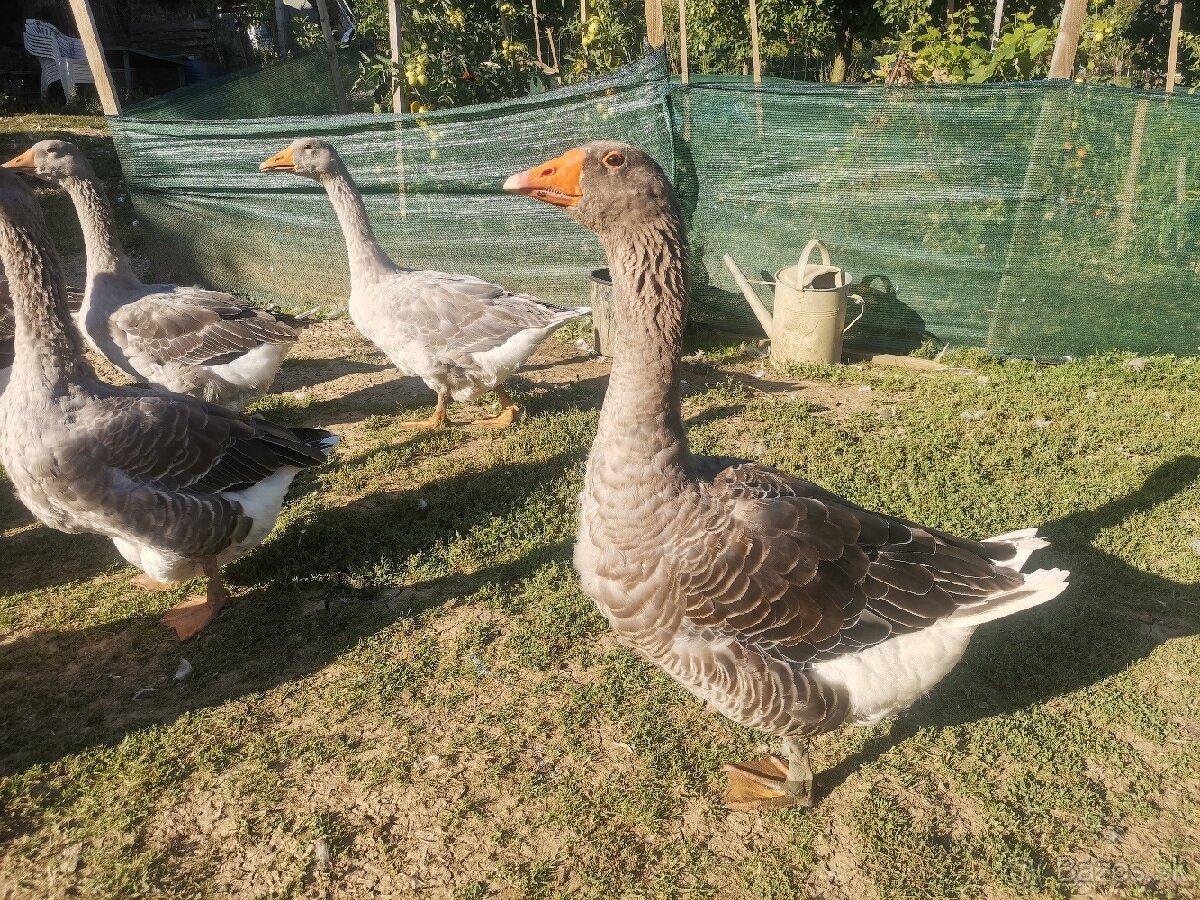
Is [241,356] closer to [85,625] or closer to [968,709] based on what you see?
[85,625]

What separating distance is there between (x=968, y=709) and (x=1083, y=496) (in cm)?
243

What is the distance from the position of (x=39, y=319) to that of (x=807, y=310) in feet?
20.5

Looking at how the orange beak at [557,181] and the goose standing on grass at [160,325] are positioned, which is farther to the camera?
the goose standing on grass at [160,325]

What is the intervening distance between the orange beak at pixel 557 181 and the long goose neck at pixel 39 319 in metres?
3.03

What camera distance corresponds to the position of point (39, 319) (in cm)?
429

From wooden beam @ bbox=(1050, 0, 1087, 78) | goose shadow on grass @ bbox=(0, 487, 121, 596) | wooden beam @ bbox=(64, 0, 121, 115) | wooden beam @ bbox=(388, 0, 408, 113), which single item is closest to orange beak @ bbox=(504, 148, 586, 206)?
goose shadow on grass @ bbox=(0, 487, 121, 596)

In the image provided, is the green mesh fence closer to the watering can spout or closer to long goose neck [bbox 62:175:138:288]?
the watering can spout

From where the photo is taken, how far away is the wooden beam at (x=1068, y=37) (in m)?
6.88

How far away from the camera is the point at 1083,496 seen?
5.49 metres

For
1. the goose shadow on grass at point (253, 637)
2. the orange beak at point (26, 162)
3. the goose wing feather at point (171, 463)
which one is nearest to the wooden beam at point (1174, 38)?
the goose shadow on grass at point (253, 637)

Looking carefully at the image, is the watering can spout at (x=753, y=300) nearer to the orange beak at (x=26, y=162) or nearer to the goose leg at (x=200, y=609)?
the goose leg at (x=200, y=609)

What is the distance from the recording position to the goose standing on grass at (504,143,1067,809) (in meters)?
2.96

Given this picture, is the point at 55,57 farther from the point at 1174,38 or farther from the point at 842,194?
the point at 1174,38

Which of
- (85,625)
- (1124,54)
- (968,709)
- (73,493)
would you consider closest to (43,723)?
(85,625)
